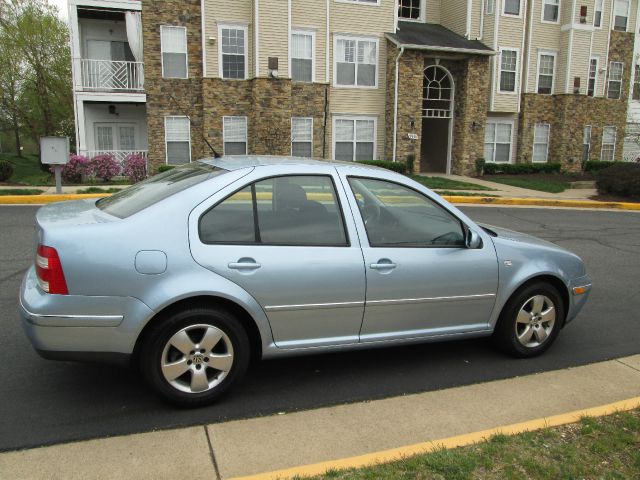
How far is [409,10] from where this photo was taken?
25.2 metres

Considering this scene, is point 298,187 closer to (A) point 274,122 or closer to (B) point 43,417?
(B) point 43,417

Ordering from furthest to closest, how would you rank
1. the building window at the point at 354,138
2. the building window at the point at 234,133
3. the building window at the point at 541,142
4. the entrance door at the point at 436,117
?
the building window at the point at 541,142
the entrance door at the point at 436,117
the building window at the point at 354,138
the building window at the point at 234,133

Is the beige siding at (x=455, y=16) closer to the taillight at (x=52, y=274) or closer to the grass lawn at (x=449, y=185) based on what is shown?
the grass lawn at (x=449, y=185)

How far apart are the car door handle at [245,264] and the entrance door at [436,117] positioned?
829 inches

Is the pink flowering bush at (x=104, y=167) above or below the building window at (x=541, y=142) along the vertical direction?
below

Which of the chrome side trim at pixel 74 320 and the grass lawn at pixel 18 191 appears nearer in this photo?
the chrome side trim at pixel 74 320

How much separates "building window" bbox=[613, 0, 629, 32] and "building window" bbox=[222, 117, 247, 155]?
62.4 feet

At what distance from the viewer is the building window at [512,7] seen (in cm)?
2405

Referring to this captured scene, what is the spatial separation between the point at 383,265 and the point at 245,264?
997 mm

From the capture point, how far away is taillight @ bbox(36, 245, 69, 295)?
332cm

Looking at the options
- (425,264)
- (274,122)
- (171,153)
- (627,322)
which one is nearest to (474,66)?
(274,122)

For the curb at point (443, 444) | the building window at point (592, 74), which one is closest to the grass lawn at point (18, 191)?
the curb at point (443, 444)

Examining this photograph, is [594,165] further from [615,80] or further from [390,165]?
[390,165]

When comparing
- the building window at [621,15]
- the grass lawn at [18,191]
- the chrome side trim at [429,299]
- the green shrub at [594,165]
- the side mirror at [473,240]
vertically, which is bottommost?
the grass lawn at [18,191]
